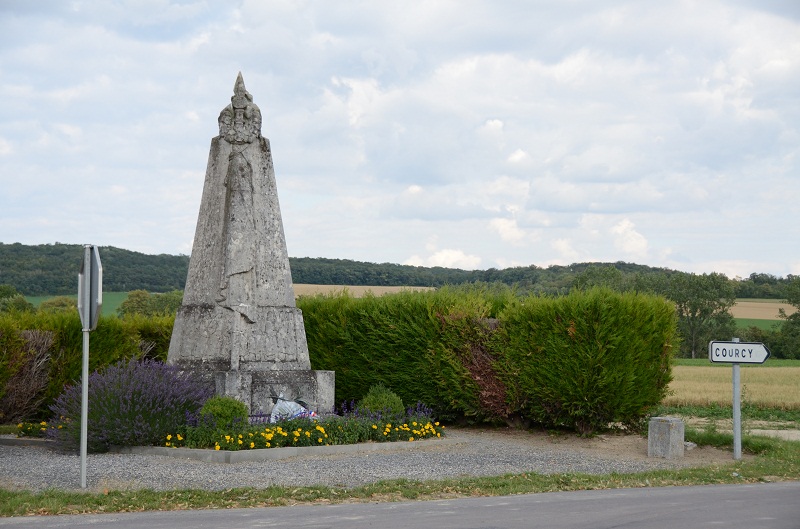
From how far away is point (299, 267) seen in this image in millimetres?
48250

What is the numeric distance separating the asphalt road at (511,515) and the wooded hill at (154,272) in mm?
34456

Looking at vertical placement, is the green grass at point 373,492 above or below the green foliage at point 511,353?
below

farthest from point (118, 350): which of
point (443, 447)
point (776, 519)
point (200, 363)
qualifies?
point (776, 519)

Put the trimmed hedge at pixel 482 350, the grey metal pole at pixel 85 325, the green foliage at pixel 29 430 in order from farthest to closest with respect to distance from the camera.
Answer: the trimmed hedge at pixel 482 350 → the green foliage at pixel 29 430 → the grey metal pole at pixel 85 325

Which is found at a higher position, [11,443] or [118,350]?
[118,350]

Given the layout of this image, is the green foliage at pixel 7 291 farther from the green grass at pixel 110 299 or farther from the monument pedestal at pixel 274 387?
the monument pedestal at pixel 274 387

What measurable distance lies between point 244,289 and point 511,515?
863 centimetres

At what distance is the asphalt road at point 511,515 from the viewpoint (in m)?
8.61

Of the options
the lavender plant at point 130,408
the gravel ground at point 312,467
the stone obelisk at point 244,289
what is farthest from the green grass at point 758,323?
the lavender plant at point 130,408

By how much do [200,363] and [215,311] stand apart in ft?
3.22

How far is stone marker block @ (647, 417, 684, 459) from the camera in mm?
14703

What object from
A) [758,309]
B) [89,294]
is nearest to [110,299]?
[758,309]

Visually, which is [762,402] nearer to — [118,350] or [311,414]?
[311,414]

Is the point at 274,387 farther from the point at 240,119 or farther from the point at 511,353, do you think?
the point at 240,119
